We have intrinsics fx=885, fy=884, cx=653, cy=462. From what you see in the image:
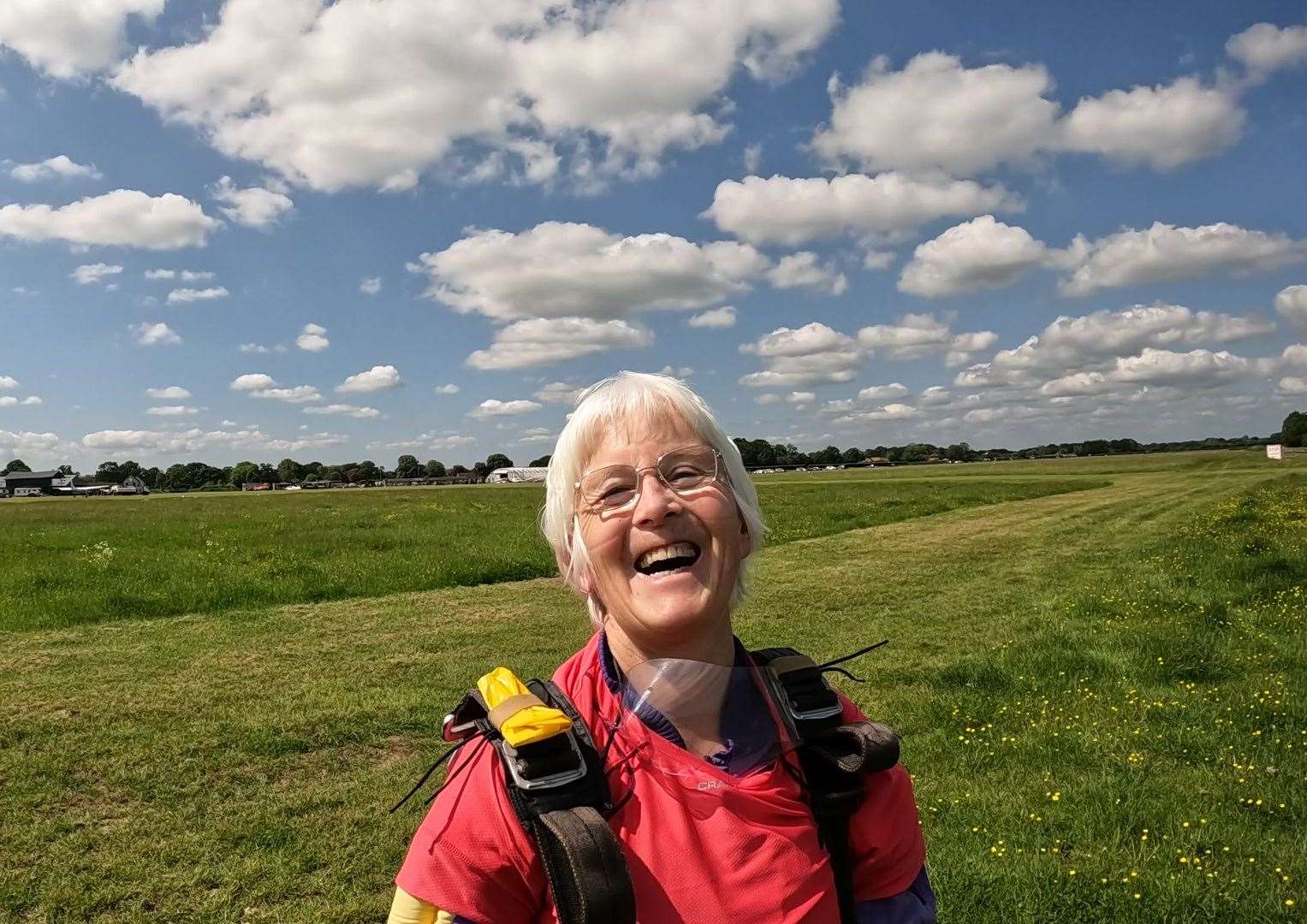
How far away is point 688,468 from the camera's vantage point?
93.8 inches

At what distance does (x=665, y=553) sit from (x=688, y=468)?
24 cm

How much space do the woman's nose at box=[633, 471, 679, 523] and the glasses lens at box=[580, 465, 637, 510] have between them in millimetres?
37

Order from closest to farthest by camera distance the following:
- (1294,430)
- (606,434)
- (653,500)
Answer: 1. (653,500)
2. (606,434)
3. (1294,430)

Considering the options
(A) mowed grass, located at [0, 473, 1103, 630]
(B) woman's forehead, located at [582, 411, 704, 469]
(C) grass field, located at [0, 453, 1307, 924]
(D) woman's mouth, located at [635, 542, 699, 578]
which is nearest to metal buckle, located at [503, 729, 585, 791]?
(D) woman's mouth, located at [635, 542, 699, 578]

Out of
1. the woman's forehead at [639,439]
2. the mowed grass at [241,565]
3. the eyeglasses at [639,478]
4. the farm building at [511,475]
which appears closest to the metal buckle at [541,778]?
the eyeglasses at [639,478]

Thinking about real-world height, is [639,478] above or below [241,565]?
above

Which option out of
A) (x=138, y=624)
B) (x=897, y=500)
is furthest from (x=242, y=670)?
(x=897, y=500)

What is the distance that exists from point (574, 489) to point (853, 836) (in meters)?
1.16

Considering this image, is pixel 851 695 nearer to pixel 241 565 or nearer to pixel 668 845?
pixel 668 845

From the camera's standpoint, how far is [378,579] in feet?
54.0

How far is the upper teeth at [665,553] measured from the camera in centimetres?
232

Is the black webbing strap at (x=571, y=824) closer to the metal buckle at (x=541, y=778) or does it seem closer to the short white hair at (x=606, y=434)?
the metal buckle at (x=541, y=778)

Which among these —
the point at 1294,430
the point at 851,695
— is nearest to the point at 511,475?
the point at 1294,430

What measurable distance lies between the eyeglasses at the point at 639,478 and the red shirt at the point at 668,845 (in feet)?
1.61
